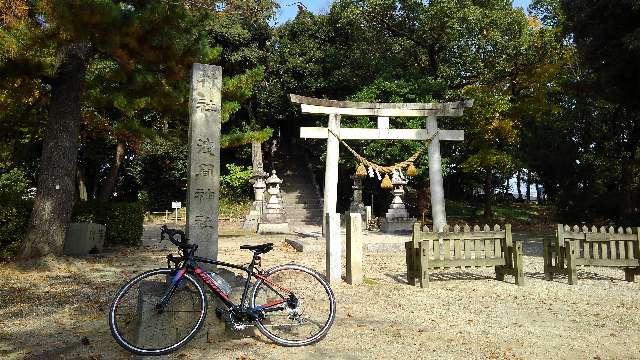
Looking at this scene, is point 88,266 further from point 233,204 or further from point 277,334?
point 233,204

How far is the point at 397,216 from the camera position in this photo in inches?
754

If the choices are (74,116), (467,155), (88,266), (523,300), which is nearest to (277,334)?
(523,300)

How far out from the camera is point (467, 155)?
20781mm

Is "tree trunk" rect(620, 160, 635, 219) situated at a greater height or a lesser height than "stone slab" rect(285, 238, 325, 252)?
greater

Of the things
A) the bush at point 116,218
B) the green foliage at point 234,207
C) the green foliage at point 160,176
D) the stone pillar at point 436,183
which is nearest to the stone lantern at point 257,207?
the green foliage at point 234,207

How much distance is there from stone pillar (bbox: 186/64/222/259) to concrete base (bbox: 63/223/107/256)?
6947 mm

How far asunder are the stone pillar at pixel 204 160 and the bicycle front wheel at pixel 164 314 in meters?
0.83

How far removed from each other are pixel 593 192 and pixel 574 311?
17782 millimetres

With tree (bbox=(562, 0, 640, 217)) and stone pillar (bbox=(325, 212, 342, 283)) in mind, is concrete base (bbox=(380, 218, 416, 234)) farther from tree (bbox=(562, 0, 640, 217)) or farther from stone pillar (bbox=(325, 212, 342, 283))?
stone pillar (bbox=(325, 212, 342, 283))

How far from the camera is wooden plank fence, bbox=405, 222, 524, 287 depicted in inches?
288

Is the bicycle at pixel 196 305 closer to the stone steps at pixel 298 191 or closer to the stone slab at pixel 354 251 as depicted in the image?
the stone slab at pixel 354 251

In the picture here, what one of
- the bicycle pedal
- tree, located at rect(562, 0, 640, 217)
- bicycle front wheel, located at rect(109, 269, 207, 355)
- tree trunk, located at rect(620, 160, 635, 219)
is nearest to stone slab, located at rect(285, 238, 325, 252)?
the bicycle pedal

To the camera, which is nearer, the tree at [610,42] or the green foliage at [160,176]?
the tree at [610,42]

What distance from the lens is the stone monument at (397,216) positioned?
18641mm
